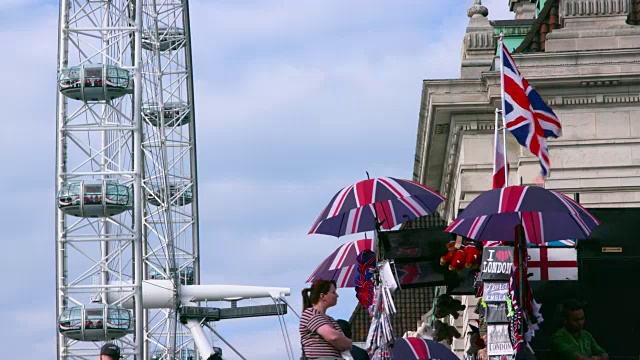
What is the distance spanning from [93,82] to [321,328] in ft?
126

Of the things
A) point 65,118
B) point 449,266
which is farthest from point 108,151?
point 449,266

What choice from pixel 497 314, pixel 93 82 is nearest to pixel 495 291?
pixel 497 314

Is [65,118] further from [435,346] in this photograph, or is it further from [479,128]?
[435,346]

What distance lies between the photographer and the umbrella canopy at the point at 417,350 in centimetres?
1700

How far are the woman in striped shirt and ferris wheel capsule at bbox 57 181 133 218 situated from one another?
1426 inches

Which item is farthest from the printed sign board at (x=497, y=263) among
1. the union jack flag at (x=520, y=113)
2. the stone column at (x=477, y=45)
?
the stone column at (x=477, y=45)

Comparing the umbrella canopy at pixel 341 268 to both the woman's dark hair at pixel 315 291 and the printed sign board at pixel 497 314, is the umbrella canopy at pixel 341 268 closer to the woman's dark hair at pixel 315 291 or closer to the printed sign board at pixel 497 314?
the printed sign board at pixel 497 314

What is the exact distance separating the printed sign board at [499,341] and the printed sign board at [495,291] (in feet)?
0.95

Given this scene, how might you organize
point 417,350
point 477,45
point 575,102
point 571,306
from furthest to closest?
1. point 477,45
2. point 575,102
3. point 417,350
4. point 571,306

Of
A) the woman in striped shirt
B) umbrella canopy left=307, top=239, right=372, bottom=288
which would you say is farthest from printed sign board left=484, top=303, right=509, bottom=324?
umbrella canopy left=307, top=239, right=372, bottom=288

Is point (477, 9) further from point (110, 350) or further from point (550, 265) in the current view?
point (110, 350)

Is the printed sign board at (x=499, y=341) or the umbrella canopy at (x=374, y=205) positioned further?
the umbrella canopy at (x=374, y=205)

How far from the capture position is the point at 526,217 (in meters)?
19.0

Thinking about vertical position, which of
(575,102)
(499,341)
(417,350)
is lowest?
(417,350)
